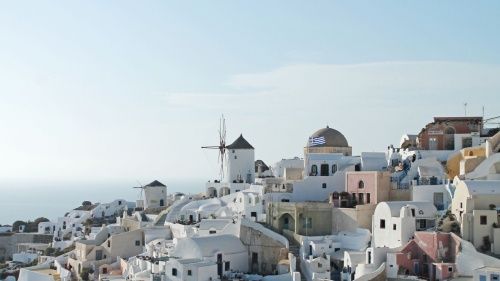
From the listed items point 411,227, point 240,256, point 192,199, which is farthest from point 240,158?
point 411,227

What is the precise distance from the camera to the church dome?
41469mm

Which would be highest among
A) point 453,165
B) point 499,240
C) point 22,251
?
point 453,165

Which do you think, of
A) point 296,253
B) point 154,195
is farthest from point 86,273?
point 154,195

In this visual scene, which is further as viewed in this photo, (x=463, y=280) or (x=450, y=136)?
(x=450, y=136)

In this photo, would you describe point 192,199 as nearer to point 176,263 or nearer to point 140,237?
point 140,237

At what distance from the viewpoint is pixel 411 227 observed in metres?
29.0

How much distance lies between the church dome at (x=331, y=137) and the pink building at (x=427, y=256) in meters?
14.3

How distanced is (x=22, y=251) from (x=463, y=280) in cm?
3823

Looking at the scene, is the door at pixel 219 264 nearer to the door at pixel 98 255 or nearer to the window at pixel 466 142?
the door at pixel 98 255

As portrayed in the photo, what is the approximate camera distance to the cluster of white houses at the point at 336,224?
27250mm

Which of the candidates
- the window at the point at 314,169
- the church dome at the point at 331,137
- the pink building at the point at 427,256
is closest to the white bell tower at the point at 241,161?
the church dome at the point at 331,137

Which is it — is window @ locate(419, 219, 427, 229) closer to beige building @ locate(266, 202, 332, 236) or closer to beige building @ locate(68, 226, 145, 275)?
beige building @ locate(266, 202, 332, 236)

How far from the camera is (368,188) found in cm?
3356

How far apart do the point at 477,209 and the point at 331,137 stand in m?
14.8
